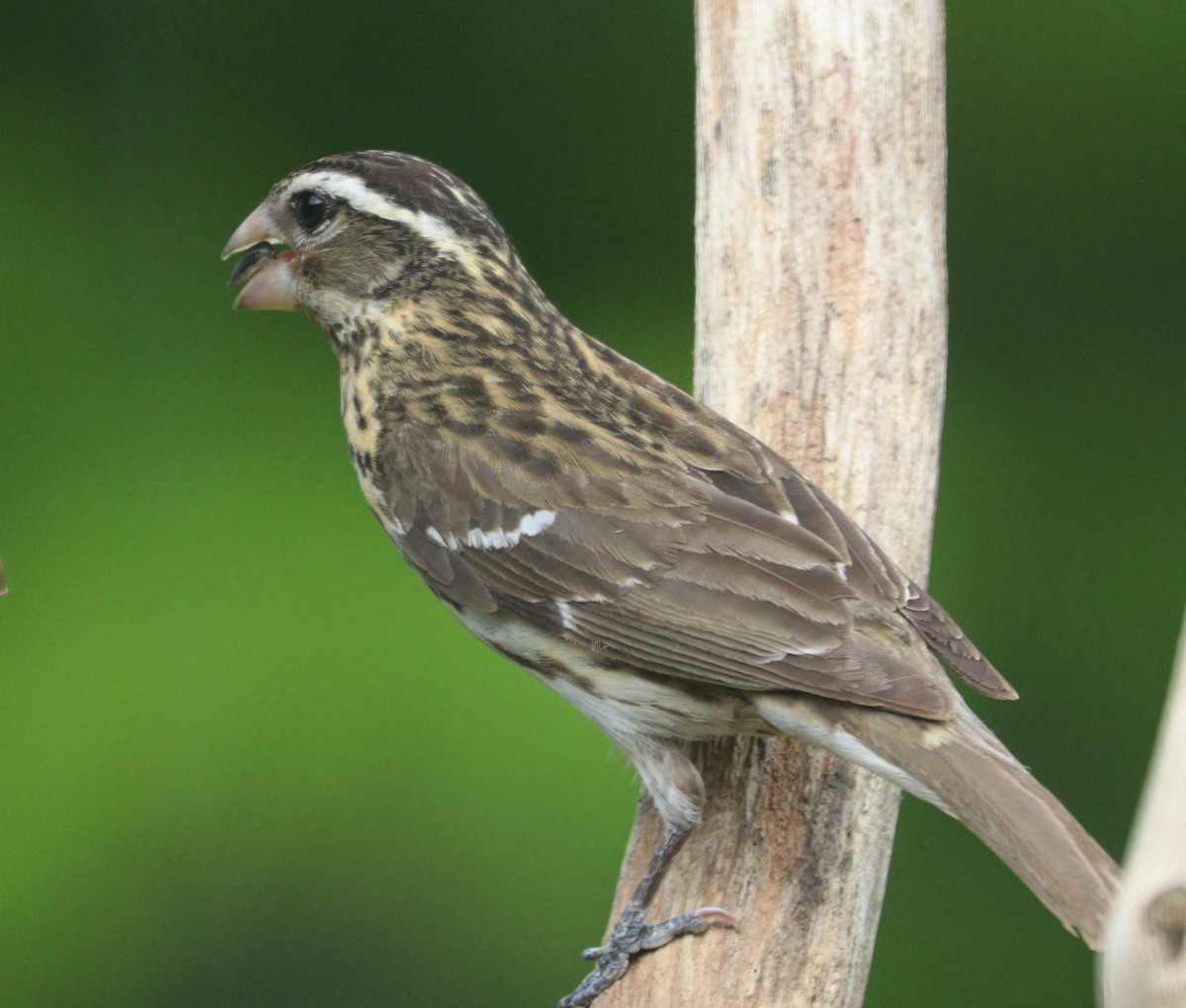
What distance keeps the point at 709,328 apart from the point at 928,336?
29 centimetres

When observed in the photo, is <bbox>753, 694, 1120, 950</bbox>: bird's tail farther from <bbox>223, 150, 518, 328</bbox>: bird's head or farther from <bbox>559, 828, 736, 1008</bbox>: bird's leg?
<bbox>223, 150, 518, 328</bbox>: bird's head

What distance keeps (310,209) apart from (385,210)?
11cm

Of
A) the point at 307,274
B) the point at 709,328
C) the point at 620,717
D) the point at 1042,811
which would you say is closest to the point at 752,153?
the point at 709,328

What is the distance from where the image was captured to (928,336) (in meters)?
2.00

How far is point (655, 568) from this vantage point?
168 cm

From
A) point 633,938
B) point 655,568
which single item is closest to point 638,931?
point 633,938

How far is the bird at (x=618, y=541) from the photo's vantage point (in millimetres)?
1544

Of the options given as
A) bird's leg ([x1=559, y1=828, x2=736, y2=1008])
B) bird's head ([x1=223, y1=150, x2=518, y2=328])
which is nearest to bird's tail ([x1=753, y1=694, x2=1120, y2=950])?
bird's leg ([x1=559, y1=828, x2=736, y2=1008])

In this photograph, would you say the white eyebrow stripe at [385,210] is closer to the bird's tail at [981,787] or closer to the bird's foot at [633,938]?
the bird's tail at [981,787]

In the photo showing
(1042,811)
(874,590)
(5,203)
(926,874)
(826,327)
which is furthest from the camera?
(926,874)

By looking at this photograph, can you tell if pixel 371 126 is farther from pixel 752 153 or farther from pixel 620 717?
pixel 620 717

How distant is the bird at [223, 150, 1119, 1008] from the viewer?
1.54 m

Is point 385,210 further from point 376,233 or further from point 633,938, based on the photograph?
point 633,938

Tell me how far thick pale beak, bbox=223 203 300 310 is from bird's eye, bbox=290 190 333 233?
0.16 feet
